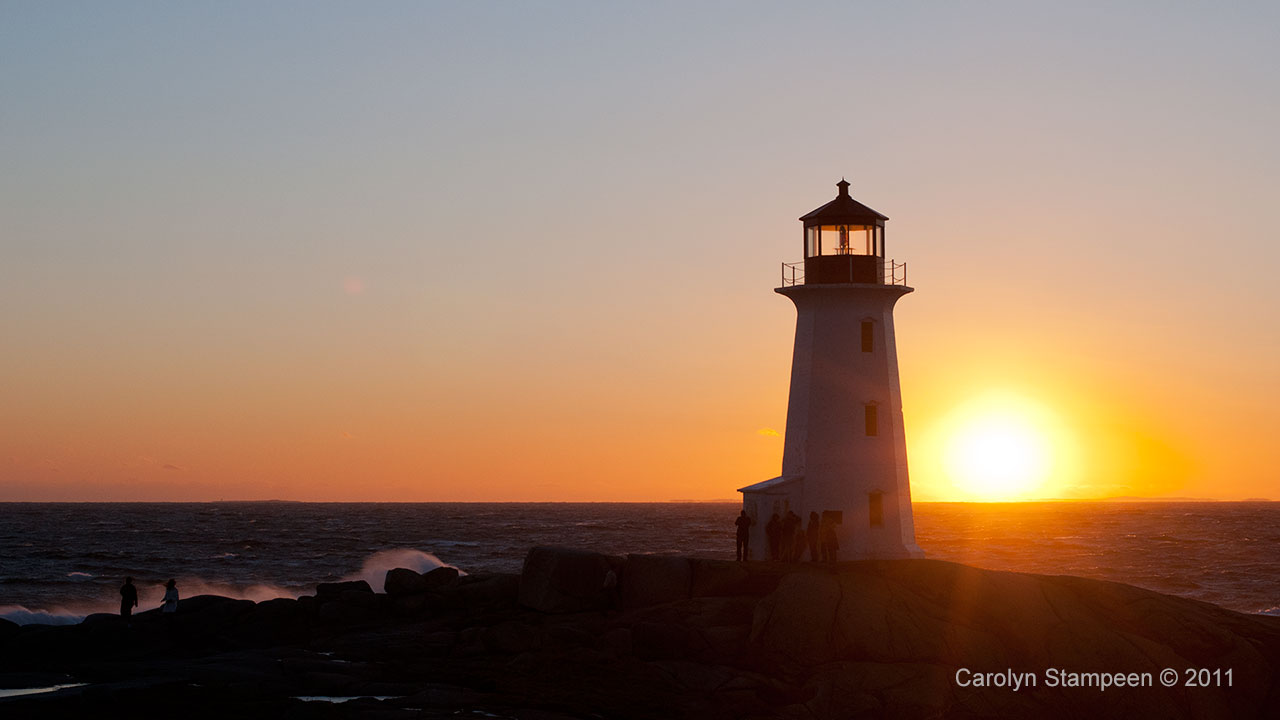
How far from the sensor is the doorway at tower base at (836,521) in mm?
29422

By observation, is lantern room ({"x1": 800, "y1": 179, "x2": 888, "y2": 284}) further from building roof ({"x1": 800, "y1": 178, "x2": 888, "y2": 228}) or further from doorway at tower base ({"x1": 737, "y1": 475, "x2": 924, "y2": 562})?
doorway at tower base ({"x1": 737, "y1": 475, "x2": 924, "y2": 562})

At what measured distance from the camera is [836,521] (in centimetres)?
2955

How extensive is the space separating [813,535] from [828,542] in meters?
0.37

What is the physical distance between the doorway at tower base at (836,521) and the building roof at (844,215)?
6222 millimetres

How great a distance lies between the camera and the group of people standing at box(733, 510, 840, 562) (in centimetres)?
2900

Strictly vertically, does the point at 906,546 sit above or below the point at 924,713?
above

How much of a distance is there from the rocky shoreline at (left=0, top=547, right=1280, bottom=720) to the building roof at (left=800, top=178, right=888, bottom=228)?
8.67 metres

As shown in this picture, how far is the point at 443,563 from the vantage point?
6944cm

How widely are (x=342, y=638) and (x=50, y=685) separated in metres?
5.49

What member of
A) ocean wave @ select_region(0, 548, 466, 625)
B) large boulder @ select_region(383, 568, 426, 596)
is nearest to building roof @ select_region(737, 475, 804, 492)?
large boulder @ select_region(383, 568, 426, 596)

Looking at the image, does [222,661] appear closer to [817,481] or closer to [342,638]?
[342,638]

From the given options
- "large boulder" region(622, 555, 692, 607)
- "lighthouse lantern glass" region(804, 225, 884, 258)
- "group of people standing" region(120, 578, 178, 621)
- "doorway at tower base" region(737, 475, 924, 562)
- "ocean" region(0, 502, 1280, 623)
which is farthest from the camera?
"ocean" region(0, 502, 1280, 623)

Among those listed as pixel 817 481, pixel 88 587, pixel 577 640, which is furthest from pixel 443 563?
pixel 577 640

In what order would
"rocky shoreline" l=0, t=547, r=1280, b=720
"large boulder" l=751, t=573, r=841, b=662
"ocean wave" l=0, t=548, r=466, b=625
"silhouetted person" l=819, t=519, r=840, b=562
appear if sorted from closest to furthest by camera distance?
"rocky shoreline" l=0, t=547, r=1280, b=720 → "large boulder" l=751, t=573, r=841, b=662 → "silhouetted person" l=819, t=519, r=840, b=562 → "ocean wave" l=0, t=548, r=466, b=625
